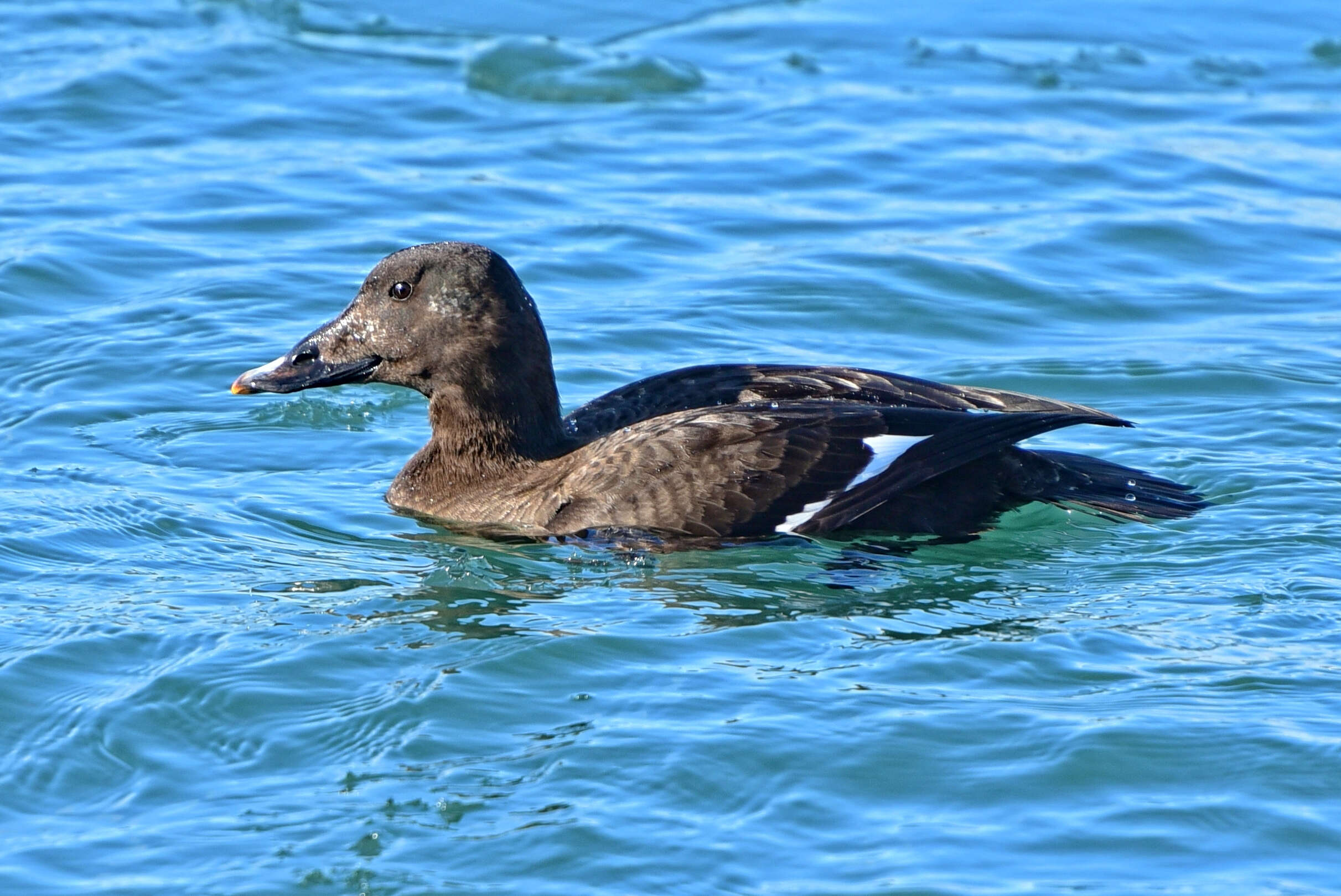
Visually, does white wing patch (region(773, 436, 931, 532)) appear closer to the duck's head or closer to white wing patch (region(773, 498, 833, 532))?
white wing patch (region(773, 498, 833, 532))

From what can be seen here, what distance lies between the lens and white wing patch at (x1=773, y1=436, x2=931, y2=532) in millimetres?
6746

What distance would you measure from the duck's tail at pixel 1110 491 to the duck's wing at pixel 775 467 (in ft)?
0.98

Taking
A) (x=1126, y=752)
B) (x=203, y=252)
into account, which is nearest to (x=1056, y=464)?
(x=1126, y=752)

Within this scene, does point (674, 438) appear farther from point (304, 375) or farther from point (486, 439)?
point (304, 375)

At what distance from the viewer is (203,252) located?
1033 centimetres

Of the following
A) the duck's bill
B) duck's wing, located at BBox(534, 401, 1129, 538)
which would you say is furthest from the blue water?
the duck's bill

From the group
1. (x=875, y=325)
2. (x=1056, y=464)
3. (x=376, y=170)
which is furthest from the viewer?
(x=376, y=170)

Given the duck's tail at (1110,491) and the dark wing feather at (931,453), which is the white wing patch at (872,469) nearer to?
the dark wing feather at (931,453)

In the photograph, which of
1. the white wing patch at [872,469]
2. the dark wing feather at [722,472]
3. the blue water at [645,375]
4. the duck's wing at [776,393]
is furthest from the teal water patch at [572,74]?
the white wing patch at [872,469]

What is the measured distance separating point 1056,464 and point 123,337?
181 inches

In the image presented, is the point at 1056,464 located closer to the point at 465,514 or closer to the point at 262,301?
the point at 465,514

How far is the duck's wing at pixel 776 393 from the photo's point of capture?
288 inches

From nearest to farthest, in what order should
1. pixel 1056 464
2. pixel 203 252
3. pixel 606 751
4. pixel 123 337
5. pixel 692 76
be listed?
pixel 606 751
pixel 1056 464
pixel 123 337
pixel 203 252
pixel 692 76

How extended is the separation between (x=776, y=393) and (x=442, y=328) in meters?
1.33
